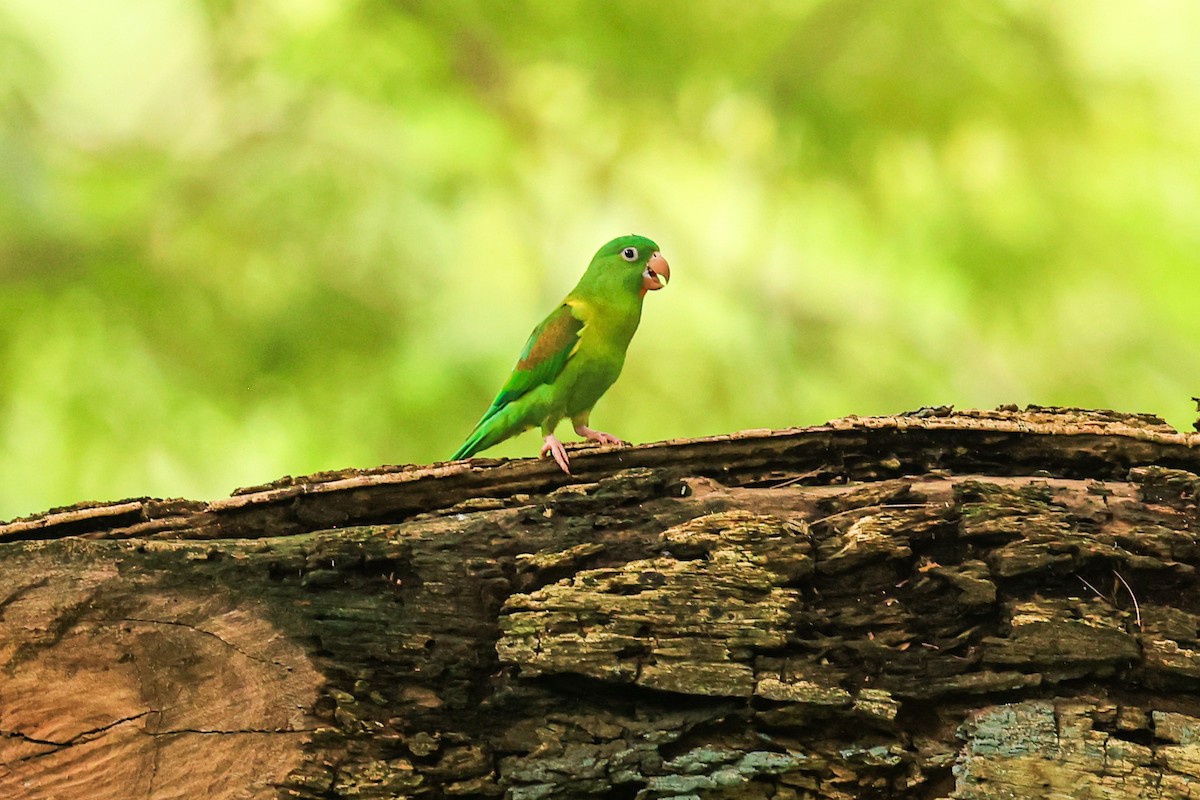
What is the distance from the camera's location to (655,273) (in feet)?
12.6

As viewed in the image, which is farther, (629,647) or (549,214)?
(549,214)

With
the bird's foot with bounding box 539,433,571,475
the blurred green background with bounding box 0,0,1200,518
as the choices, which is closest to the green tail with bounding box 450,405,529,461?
the bird's foot with bounding box 539,433,571,475

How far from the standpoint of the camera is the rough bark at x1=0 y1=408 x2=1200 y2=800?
2.28 meters

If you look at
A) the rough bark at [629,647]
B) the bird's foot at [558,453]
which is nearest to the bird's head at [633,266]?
the bird's foot at [558,453]

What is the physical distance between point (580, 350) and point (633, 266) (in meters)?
0.46

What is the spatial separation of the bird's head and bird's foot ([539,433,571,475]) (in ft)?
3.26

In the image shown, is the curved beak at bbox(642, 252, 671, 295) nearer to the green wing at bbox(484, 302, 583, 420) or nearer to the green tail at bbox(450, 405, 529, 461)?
the green wing at bbox(484, 302, 583, 420)

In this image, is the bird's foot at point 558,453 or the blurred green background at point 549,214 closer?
the bird's foot at point 558,453

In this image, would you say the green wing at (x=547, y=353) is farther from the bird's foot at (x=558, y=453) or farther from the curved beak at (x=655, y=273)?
the bird's foot at (x=558, y=453)

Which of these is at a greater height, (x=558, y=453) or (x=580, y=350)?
(x=580, y=350)

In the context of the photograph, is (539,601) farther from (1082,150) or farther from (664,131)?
(1082,150)

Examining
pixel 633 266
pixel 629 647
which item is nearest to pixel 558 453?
pixel 629 647

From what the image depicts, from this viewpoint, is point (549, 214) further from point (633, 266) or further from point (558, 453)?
point (558, 453)

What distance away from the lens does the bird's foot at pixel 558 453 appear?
Result: 285 cm
